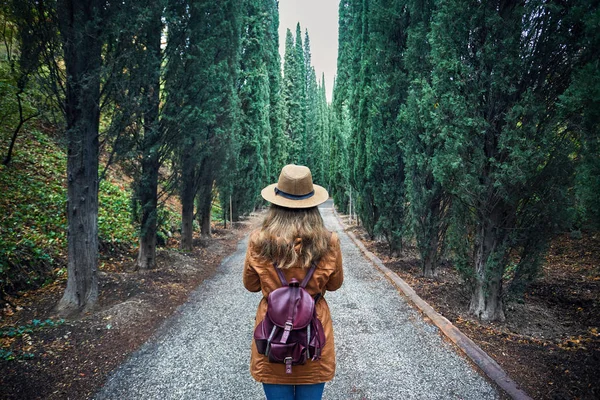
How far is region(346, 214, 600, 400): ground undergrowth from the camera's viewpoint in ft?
9.89

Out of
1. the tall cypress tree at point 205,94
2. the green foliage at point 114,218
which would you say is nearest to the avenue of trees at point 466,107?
the tall cypress tree at point 205,94

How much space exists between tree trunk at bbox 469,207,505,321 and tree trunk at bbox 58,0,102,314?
5472 millimetres

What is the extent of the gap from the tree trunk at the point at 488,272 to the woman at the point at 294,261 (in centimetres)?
356

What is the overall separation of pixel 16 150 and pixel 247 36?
9.21m

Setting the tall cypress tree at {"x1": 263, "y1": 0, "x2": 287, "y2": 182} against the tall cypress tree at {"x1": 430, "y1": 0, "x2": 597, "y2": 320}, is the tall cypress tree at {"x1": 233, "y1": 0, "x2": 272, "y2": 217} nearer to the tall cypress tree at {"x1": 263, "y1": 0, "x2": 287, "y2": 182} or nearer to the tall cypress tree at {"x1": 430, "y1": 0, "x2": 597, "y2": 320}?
the tall cypress tree at {"x1": 263, "y1": 0, "x2": 287, "y2": 182}

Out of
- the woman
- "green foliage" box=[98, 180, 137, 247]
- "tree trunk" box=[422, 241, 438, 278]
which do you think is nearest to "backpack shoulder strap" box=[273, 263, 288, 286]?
the woman

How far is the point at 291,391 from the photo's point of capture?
70.6 inches

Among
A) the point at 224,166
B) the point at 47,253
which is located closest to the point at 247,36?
the point at 224,166

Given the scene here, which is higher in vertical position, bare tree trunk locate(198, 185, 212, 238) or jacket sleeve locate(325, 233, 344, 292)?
jacket sleeve locate(325, 233, 344, 292)

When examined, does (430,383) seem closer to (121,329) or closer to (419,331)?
(419,331)

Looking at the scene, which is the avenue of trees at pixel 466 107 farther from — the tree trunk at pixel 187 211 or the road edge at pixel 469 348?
the tree trunk at pixel 187 211

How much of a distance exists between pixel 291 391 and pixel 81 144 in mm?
4285

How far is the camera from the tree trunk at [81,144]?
4215 mm

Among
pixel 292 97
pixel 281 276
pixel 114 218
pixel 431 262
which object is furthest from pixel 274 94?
pixel 281 276
